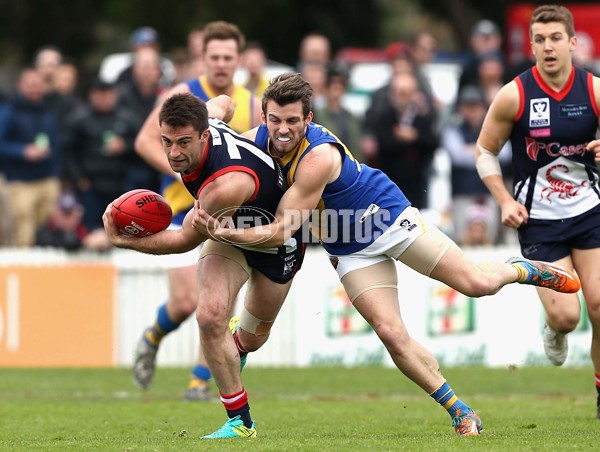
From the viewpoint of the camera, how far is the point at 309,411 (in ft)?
32.2

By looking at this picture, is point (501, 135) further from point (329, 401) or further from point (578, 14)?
point (578, 14)

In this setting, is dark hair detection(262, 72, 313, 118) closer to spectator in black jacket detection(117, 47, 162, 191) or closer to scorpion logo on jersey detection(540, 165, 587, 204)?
scorpion logo on jersey detection(540, 165, 587, 204)

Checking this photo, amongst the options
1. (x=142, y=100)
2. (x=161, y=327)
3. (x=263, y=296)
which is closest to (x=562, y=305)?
(x=263, y=296)

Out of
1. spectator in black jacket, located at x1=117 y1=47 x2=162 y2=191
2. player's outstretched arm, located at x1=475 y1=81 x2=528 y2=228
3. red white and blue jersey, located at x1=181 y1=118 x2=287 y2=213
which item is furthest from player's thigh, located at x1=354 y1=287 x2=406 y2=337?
spectator in black jacket, located at x1=117 y1=47 x2=162 y2=191

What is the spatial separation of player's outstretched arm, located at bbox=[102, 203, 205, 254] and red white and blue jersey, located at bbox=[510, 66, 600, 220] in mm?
2620

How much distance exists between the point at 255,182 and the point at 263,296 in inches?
36.0

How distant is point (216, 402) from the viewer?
10.5 metres

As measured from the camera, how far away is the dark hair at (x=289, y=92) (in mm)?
7512

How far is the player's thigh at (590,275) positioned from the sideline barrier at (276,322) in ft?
15.8

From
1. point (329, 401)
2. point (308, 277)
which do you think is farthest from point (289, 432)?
point (308, 277)

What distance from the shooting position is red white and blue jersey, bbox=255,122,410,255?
25.7ft

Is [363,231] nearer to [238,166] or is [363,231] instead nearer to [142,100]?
[238,166]

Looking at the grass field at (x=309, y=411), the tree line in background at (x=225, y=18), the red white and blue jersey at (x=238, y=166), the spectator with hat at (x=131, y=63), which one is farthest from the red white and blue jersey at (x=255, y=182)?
the tree line in background at (x=225, y=18)

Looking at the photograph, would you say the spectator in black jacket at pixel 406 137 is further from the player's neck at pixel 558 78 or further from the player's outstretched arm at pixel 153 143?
the player's neck at pixel 558 78
